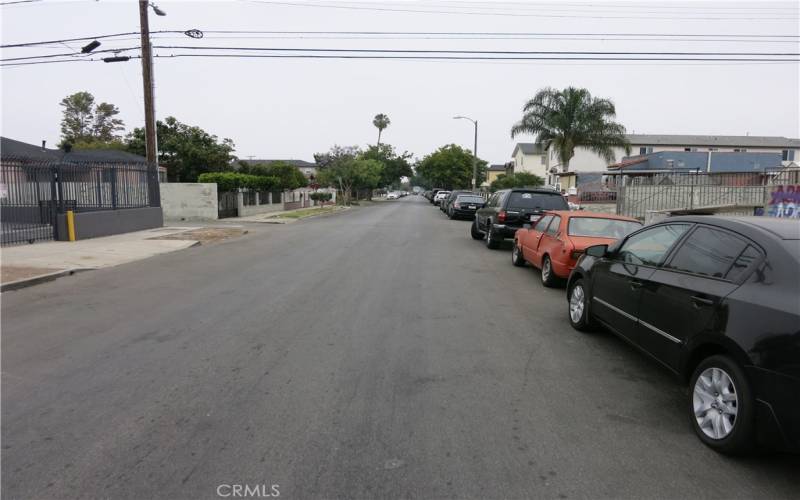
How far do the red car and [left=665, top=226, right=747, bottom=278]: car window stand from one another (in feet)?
13.5

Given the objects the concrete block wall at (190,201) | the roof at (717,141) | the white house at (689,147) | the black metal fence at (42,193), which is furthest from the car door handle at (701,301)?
the roof at (717,141)

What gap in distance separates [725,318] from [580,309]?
120 inches

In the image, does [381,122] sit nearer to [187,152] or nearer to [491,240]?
[187,152]

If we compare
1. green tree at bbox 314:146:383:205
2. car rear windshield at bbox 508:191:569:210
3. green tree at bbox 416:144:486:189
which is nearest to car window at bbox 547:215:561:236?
car rear windshield at bbox 508:191:569:210

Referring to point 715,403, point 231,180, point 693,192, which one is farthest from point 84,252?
point 693,192

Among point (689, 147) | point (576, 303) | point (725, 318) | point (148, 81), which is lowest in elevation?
point (576, 303)

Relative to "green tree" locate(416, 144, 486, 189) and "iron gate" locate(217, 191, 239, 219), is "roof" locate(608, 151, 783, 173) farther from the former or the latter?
"green tree" locate(416, 144, 486, 189)

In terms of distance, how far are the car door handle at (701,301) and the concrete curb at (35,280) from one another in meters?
10.1

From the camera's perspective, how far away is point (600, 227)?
31.5ft

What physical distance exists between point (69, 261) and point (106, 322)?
20.2 ft

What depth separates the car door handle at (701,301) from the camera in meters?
3.94

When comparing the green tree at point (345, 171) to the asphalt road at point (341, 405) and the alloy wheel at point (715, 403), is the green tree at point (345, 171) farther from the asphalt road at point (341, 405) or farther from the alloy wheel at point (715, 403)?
the alloy wheel at point (715, 403)

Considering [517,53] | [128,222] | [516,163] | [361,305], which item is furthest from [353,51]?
[516,163]

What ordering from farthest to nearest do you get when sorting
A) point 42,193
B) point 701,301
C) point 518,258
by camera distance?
point 42,193 < point 518,258 < point 701,301
